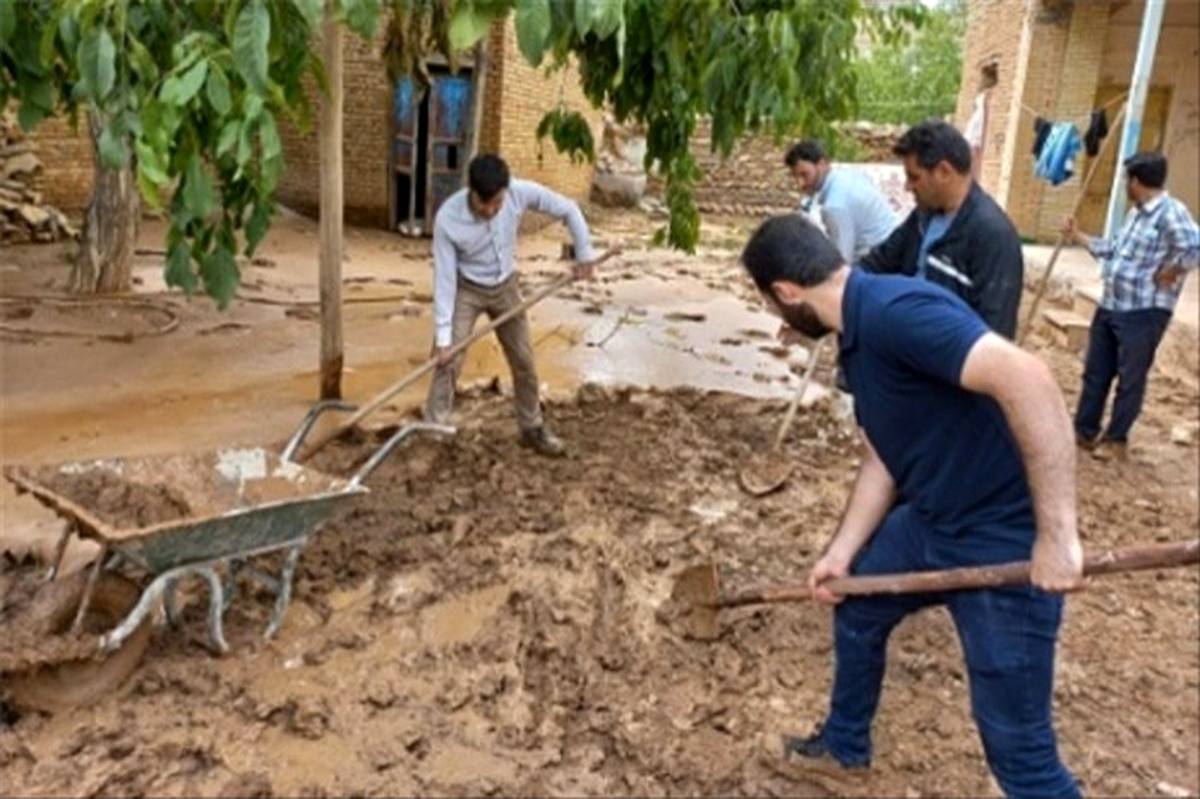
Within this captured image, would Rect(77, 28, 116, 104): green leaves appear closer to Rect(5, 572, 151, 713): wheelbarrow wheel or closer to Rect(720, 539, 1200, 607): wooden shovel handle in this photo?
Rect(5, 572, 151, 713): wheelbarrow wheel

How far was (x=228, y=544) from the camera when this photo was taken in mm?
2889

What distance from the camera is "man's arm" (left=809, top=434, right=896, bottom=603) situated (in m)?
2.43

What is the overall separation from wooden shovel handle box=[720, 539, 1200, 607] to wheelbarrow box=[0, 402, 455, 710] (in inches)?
59.1

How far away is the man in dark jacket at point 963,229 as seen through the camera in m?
3.28

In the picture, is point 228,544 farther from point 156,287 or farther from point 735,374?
point 156,287

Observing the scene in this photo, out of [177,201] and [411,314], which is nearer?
[177,201]

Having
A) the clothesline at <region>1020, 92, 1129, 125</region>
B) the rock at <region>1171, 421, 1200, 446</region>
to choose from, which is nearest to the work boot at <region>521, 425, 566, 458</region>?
the rock at <region>1171, 421, 1200, 446</region>

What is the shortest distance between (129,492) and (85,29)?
1441 millimetres

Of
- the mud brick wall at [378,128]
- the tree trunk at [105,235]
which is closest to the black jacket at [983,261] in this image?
the tree trunk at [105,235]

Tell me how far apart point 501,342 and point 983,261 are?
2269 millimetres

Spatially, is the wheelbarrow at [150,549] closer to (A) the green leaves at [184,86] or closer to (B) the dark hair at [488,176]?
(A) the green leaves at [184,86]

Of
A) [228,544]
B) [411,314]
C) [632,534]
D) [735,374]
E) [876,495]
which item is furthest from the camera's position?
[411,314]

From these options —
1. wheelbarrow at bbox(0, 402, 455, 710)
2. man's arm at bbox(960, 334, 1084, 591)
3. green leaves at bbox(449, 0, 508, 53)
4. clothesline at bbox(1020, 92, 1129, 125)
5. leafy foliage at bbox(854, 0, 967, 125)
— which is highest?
leafy foliage at bbox(854, 0, 967, 125)

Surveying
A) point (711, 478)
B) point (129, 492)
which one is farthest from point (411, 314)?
point (129, 492)
